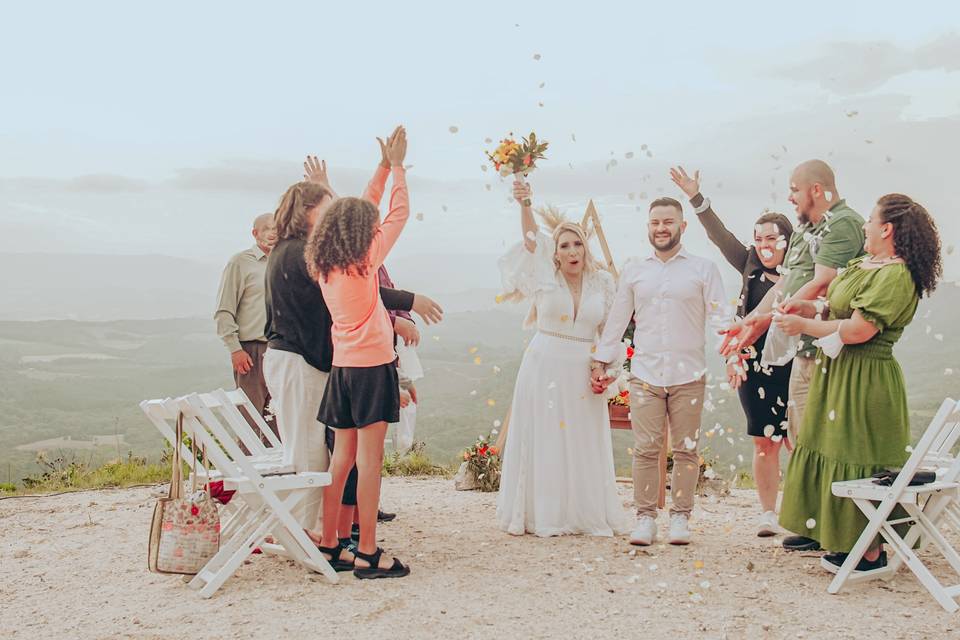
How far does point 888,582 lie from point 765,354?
5.35ft

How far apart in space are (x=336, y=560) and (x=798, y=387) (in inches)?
124

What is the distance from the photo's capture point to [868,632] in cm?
450

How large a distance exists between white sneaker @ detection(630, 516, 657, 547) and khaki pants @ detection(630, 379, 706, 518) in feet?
0.17

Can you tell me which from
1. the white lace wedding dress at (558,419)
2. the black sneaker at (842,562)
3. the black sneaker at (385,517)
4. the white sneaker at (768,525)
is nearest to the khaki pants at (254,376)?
the black sneaker at (385,517)

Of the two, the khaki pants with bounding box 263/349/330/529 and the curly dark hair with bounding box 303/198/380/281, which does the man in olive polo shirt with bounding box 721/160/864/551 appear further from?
the khaki pants with bounding box 263/349/330/529

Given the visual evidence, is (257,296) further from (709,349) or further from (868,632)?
(868,632)

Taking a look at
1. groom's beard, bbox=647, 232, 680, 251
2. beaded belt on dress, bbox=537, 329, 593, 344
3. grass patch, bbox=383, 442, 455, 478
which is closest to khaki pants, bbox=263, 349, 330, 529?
beaded belt on dress, bbox=537, 329, 593, 344

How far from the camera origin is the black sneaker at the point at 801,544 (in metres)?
6.05

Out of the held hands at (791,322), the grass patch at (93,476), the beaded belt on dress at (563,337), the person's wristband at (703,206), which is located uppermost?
the person's wristband at (703,206)

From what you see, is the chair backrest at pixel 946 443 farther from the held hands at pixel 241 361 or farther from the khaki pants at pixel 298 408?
the held hands at pixel 241 361

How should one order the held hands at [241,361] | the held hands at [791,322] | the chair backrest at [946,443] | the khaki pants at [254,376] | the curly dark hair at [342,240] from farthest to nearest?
the khaki pants at [254,376] < the held hands at [241,361] < the chair backrest at [946,443] < the held hands at [791,322] < the curly dark hair at [342,240]

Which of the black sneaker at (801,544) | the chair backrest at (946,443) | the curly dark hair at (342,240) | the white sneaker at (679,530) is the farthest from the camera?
the white sneaker at (679,530)

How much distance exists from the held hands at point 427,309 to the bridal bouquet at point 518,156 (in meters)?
1.21

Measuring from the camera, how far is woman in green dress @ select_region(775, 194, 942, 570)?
5.12m
